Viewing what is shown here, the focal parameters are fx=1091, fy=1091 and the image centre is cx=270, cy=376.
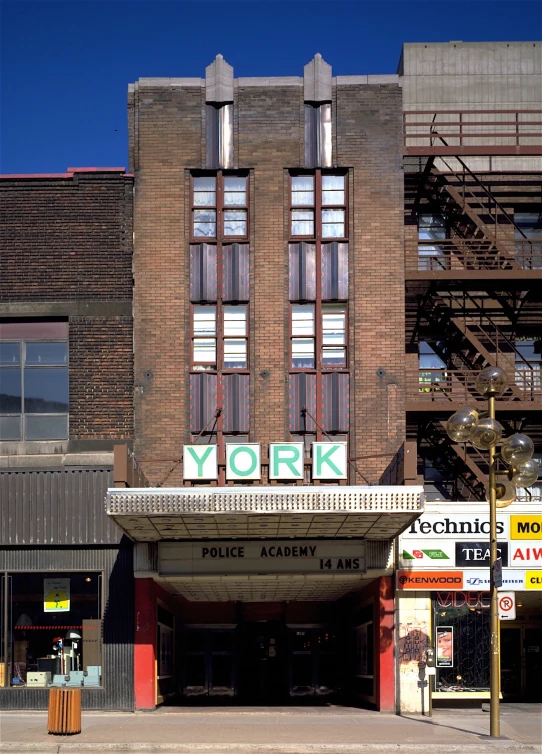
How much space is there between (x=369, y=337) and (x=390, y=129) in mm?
5523

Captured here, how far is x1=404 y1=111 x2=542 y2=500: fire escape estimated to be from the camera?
28.4 metres

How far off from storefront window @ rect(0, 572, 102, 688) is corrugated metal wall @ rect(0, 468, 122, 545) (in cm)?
95

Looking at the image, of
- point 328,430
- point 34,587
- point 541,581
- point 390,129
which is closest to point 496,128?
point 390,129

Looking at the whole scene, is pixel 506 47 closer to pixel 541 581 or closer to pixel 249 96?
pixel 249 96

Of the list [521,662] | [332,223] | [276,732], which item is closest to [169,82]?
[332,223]

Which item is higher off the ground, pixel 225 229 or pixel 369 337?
pixel 225 229

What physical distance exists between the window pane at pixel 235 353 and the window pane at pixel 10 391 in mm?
5355

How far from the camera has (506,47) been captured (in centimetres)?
3400

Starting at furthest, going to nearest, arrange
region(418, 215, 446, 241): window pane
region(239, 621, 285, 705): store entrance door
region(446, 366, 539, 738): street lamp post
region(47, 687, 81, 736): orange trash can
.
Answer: region(239, 621, 285, 705): store entrance door < region(418, 215, 446, 241): window pane < region(446, 366, 539, 738): street lamp post < region(47, 687, 81, 736): orange trash can

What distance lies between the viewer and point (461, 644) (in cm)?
2703

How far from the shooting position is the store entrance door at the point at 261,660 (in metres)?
34.2

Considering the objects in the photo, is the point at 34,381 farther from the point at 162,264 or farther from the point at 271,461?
the point at 271,461

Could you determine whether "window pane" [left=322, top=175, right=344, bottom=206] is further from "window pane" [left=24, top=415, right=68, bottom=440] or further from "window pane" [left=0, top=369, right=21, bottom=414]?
"window pane" [left=0, top=369, right=21, bottom=414]

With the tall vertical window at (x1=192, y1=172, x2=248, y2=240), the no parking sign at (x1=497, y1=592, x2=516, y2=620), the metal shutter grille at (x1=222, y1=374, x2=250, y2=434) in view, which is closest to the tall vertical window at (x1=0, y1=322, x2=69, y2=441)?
the metal shutter grille at (x1=222, y1=374, x2=250, y2=434)
